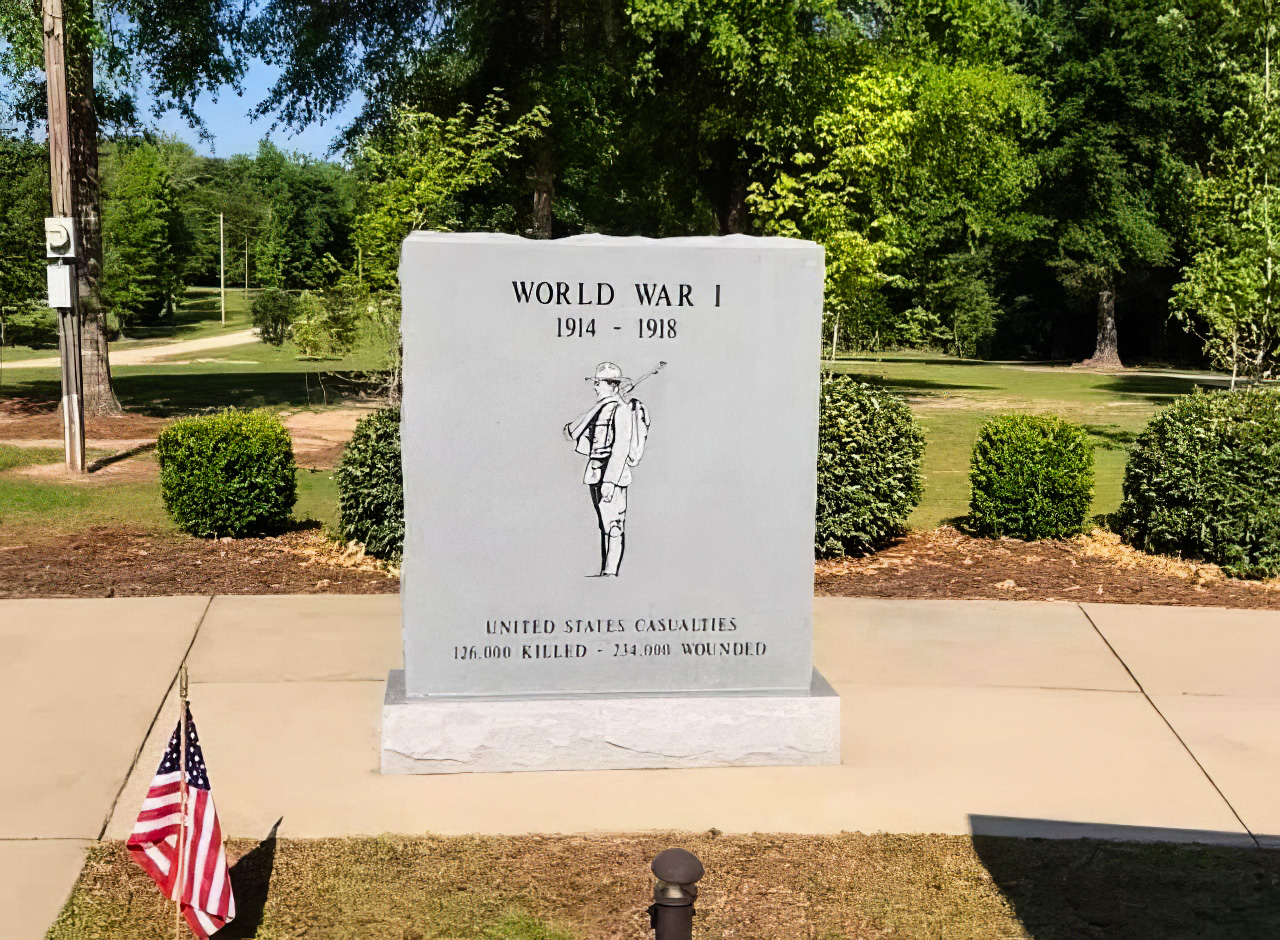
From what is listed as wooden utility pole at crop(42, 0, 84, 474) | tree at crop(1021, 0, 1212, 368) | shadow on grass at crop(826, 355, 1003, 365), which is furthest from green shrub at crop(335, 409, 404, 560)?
shadow on grass at crop(826, 355, 1003, 365)

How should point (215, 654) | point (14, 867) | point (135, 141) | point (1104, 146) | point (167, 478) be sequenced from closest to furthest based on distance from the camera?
1. point (14, 867)
2. point (215, 654)
3. point (167, 478)
4. point (135, 141)
5. point (1104, 146)

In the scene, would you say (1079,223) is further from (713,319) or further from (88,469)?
(713,319)

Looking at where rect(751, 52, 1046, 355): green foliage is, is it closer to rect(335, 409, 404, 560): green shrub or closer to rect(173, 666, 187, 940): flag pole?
rect(335, 409, 404, 560): green shrub

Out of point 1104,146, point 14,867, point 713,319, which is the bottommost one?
point 14,867

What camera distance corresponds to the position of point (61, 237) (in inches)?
595

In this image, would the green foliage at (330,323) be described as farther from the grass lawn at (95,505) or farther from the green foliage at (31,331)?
the green foliage at (31,331)

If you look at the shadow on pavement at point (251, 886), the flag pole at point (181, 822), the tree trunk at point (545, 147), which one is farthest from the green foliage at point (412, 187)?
the flag pole at point (181, 822)

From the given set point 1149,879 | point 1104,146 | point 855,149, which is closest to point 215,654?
point 1149,879

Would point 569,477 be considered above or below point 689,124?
below

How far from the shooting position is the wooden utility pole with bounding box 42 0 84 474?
15656 mm

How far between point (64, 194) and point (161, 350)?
35970 mm

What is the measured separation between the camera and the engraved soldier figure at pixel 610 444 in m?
5.61

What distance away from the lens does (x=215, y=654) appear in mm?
7418

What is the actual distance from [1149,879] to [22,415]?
2246 centimetres
